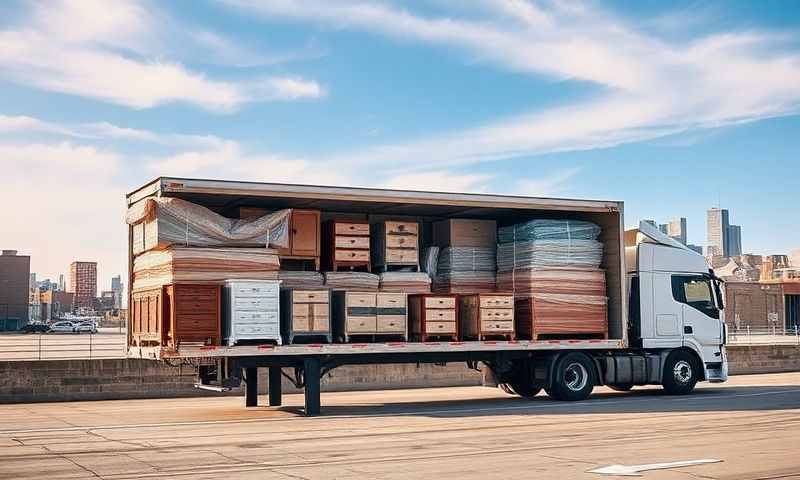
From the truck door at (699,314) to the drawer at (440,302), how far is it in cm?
566

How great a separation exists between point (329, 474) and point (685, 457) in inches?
161

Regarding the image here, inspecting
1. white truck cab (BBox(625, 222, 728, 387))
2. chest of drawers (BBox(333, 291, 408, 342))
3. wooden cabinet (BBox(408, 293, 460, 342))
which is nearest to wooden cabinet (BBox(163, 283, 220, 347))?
chest of drawers (BBox(333, 291, 408, 342))

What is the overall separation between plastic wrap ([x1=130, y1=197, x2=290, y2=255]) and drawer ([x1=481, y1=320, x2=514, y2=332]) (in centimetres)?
416

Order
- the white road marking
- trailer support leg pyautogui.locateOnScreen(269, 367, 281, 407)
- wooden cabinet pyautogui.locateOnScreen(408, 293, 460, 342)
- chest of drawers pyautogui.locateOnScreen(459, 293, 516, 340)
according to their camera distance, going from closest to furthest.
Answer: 1. the white road marking
2. wooden cabinet pyautogui.locateOnScreen(408, 293, 460, 342)
3. chest of drawers pyautogui.locateOnScreen(459, 293, 516, 340)
4. trailer support leg pyautogui.locateOnScreen(269, 367, 281, 407)

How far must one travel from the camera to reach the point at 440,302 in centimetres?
1823

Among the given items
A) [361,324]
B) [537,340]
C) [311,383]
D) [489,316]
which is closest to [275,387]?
[311,383]

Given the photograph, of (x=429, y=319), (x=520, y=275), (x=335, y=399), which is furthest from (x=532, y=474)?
(x=335, y=399)

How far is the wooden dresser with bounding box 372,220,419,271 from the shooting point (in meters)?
18.5

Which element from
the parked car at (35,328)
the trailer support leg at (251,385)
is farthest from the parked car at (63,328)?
the trailer support leg at (251,385)

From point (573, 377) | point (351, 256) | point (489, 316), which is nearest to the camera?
point (351, 256)

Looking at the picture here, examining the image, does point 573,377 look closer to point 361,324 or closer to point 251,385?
Result: point 361,324

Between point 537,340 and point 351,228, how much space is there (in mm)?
4299

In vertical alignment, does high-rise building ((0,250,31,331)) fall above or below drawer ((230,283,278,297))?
above

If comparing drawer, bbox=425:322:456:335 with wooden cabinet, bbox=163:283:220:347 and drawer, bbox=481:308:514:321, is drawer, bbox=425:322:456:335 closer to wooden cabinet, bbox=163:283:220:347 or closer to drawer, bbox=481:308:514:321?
drawer, bbox=481:308:514:321
